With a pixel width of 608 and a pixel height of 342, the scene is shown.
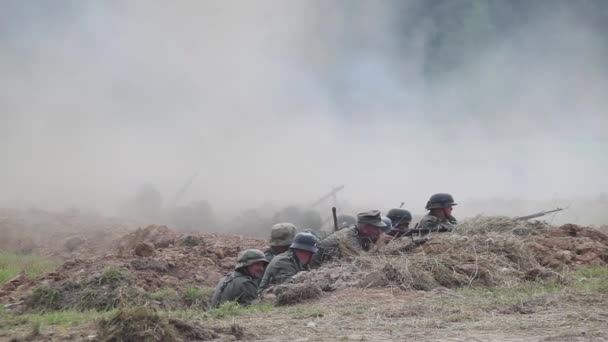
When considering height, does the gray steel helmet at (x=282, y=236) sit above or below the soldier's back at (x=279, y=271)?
above

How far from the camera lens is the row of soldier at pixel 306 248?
368 inches

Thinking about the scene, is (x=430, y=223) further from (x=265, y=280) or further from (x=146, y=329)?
(x=146, y=329)

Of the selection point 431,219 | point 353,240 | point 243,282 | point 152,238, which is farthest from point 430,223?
point 152,238

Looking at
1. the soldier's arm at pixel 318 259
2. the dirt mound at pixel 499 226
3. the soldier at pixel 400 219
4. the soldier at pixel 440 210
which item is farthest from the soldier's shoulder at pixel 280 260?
the soldier at pixel 440 210

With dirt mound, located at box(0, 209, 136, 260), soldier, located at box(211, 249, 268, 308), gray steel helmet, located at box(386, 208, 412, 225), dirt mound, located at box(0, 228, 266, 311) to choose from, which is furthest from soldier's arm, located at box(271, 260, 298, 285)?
dirt mound, located at box(0, 209, 136, 260)

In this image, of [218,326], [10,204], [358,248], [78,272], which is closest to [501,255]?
[358,248]

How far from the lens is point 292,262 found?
10.2 metres

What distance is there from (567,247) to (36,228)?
69.9ft

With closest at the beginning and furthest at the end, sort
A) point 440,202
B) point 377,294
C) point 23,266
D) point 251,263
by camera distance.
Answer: point 377,294, point 251,263, point 440,202, point 23,266

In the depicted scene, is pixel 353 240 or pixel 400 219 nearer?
pixel 353 240

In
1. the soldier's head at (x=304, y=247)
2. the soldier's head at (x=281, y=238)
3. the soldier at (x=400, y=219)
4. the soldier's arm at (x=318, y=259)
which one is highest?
the soldier at (x=400, y=219)

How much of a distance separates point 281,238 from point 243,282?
9.39 feet

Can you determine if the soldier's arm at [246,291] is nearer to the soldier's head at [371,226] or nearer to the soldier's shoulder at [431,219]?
the soldier's head at [371,226]

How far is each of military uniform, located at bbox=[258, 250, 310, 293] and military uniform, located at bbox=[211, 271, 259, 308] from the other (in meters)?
0.38
